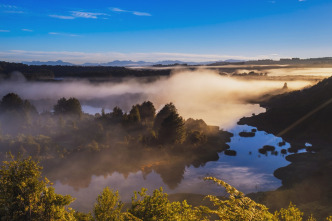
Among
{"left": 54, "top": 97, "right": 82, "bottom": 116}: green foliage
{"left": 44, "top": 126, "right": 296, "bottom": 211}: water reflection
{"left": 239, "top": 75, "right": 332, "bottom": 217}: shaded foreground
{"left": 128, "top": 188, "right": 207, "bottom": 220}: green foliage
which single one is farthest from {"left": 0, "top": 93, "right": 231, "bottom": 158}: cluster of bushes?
{"left": 128, "top": 188, "right": 207, "bottom": 220}: green foliage

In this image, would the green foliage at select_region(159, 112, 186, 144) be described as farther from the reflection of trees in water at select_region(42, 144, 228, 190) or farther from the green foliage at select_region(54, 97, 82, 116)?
the green foliage at select_region(54, 97, 82, 116)

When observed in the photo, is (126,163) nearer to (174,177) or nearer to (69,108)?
(174,177)

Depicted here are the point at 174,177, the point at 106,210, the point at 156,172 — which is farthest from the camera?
the point at 156,172

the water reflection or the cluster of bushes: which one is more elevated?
the cluster of bushes

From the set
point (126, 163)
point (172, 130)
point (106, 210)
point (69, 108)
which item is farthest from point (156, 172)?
point (69, 108)

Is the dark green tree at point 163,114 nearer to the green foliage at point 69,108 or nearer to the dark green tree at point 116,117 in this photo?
the dark green tree at point 116,117

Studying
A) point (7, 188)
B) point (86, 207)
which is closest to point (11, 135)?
point (86, 207)
